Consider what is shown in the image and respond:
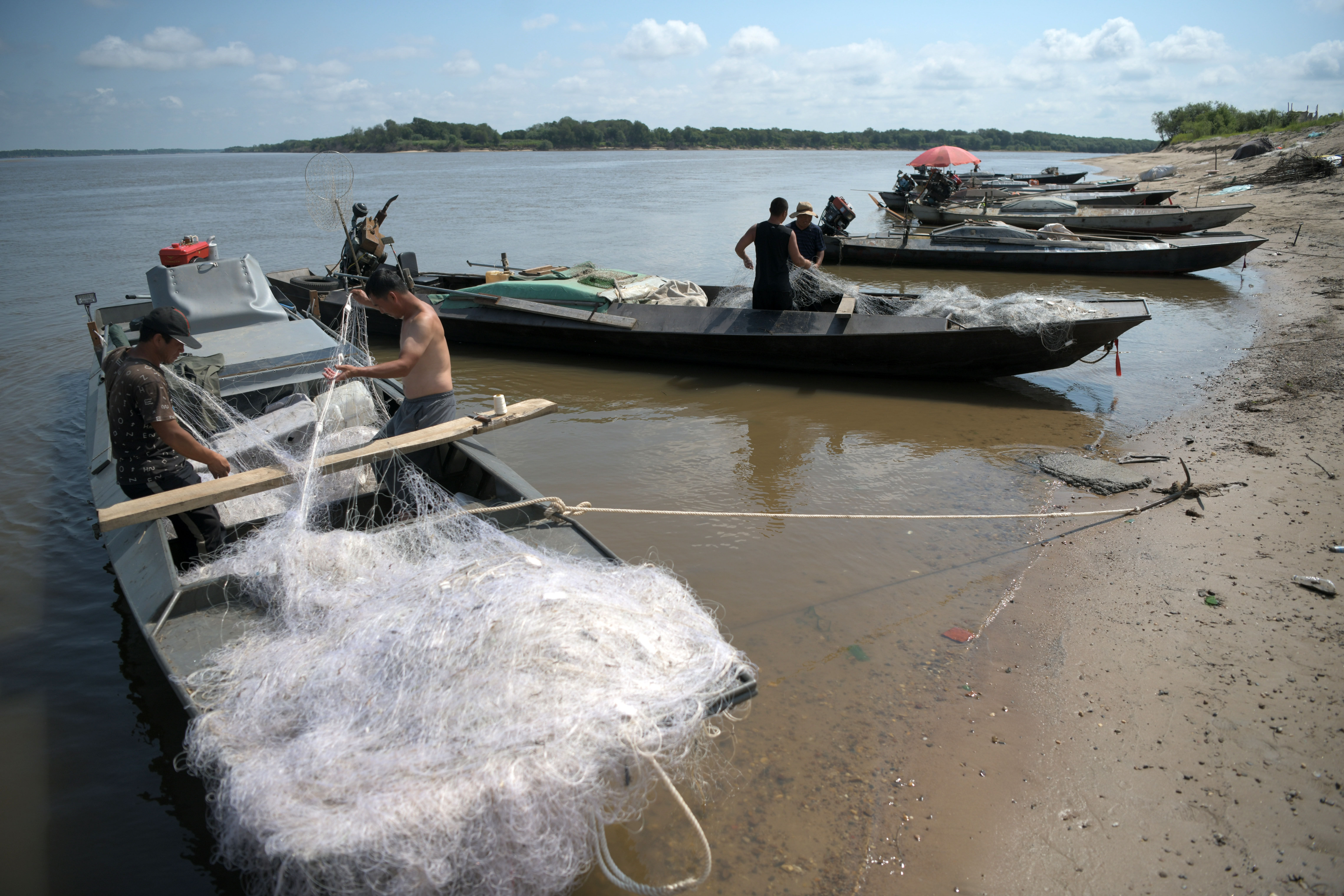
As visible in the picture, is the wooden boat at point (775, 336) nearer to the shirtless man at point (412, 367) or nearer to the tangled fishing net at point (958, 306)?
the tangled fishing net at point (958, 306)

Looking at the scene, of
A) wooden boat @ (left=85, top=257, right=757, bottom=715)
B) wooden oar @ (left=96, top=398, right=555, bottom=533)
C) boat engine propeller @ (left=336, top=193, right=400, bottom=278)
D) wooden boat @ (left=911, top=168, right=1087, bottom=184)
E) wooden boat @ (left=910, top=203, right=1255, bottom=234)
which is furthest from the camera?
wooden boat @ (left=911, top=168, right=1087, bottom=184)

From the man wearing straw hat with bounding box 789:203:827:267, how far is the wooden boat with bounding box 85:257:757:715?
5.56m

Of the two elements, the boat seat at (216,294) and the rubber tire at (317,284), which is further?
the rubber tire at (317,284)

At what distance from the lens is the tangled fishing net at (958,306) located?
8.22m

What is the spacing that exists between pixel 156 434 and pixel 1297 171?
36.0 meters

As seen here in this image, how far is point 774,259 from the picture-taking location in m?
8.95

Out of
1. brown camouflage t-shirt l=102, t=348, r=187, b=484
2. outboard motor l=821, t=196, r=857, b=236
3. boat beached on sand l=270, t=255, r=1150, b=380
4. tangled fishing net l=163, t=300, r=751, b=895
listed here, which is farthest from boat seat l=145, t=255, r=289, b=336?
outboard motor l=821, t=196, r=857, b=236

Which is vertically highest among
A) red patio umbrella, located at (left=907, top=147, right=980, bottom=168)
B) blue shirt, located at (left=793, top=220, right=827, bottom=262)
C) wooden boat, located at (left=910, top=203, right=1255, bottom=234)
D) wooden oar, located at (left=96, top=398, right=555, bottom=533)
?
red patio umbrella, located at (left=907, top=147, right=980, bottom=168)

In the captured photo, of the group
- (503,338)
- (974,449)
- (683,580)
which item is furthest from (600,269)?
(683,580)

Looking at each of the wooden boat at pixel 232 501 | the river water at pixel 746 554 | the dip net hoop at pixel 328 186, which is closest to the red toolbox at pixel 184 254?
the wooden boat at pixel 232 501

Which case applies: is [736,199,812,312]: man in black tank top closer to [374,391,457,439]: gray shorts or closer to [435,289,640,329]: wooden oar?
[435,289,640,329]: wooden oar

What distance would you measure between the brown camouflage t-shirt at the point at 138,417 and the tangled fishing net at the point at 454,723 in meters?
A: 1.62

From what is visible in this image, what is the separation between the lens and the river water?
328 cm

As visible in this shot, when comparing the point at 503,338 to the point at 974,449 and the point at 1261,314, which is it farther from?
the point at 1261,314
